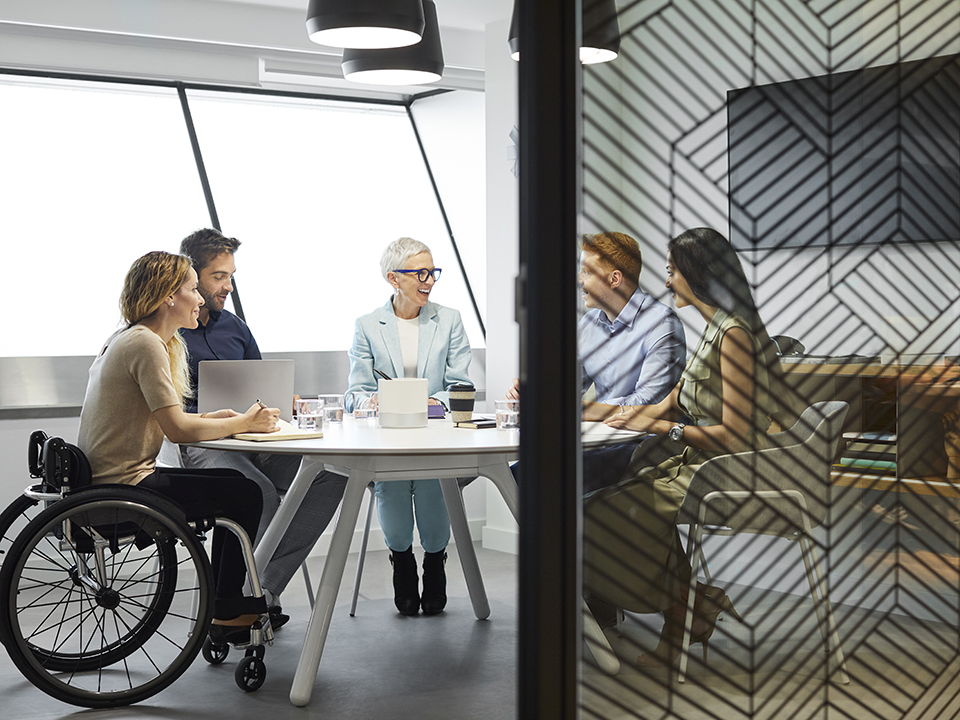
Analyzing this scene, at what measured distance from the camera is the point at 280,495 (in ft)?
12.7

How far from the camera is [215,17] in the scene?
15.5 ft

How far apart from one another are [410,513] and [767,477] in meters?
2.49

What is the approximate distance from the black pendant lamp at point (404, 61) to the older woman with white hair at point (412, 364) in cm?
81

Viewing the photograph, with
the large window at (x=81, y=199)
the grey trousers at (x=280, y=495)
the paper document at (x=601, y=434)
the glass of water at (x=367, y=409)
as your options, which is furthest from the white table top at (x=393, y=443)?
the large window at (x=81, y=199)

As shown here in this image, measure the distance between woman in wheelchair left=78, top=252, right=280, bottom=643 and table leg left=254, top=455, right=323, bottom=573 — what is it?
260 millimetres

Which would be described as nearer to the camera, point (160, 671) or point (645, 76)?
point (645, 76)

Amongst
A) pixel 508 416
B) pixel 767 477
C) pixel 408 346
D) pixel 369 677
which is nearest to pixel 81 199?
pixel 408 346

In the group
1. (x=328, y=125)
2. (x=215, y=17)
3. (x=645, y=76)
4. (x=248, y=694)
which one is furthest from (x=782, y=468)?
(x=328, y=125)

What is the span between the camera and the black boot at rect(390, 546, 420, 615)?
3.95m

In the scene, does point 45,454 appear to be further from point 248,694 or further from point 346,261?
point 346,261

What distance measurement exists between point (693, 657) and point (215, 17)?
13.3 feet

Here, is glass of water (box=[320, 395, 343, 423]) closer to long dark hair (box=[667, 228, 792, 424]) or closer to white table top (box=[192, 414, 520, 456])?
white table top (box=[192, 414, 520, 456])

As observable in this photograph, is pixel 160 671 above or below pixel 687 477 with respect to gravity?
below

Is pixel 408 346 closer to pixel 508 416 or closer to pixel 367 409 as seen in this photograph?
pixel 367 409
